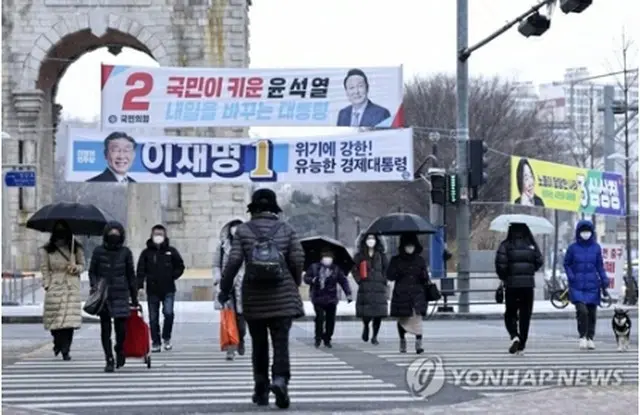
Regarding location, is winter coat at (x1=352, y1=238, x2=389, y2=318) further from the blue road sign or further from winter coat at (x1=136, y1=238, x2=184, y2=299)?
the blue road sign

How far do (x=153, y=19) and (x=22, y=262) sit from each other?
28.5ft

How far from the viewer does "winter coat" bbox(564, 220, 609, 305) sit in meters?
19.2

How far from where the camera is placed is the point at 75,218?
18.9 metres

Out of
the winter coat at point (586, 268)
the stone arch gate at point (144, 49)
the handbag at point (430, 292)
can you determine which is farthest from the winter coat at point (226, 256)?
the stone arch gate at point (144, 49)

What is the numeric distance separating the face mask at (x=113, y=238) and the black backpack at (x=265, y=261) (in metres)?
4.95

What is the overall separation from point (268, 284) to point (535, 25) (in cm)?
1419

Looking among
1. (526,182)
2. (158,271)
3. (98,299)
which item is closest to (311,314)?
(526,182)

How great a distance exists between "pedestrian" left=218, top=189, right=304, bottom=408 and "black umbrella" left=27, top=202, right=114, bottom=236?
23.2 feet

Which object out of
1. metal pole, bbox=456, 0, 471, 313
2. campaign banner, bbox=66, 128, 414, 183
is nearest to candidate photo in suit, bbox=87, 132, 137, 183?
campaign banner, bbox=66, 128, 414, 183

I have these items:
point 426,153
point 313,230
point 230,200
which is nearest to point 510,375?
point 230,200

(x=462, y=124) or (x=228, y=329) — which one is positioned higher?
(x=462, y=124)

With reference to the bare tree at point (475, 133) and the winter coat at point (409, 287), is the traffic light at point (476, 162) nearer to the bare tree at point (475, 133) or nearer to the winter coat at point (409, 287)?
the winter coat at point (409, 287)

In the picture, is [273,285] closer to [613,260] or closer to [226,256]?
[226,256]

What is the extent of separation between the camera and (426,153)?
74125mm
